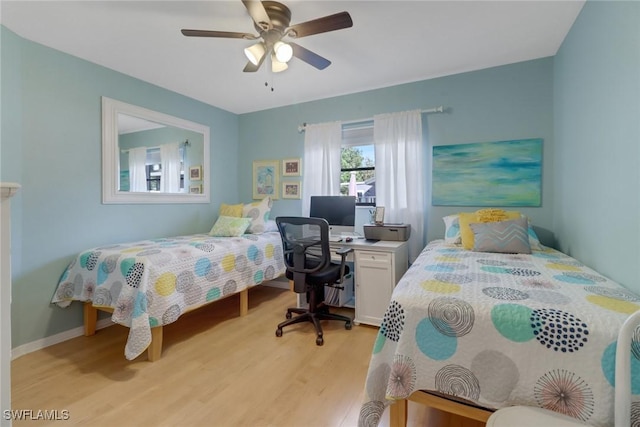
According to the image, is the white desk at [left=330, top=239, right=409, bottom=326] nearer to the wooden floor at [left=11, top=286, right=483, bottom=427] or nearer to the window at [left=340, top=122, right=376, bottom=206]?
the wooden floor at [left=11, top=286, right=483, bottom=427]

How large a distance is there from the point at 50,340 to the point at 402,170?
3.43 m

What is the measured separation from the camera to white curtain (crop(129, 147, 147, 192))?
9.25 ft

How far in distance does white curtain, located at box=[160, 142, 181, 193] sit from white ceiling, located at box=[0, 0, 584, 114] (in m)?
0.67

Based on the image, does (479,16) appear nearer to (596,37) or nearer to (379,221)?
(596,37)

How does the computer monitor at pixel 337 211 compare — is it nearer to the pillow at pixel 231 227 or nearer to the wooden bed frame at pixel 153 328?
the pillow at pixel 231 227

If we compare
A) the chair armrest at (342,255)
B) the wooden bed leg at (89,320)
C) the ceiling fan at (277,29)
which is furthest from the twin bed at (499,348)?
the wooden bed leg at (89,320)

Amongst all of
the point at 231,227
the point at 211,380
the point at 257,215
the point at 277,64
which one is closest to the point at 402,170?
the point at 277,64

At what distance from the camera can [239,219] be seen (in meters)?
3.21

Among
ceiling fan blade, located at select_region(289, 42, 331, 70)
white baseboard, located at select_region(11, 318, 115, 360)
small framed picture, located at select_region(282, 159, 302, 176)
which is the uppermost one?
ceiling fan blade, located at select_region(289, 42, 331, 70)

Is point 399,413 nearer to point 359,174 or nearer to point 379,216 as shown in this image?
point 379,216

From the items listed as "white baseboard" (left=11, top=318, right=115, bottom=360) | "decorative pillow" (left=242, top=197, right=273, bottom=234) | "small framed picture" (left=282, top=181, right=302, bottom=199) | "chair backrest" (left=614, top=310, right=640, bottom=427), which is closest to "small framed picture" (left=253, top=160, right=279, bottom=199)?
"small framed picture" (left=282, top=181, right=302, bottom=199)

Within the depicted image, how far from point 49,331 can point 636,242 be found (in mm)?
3843

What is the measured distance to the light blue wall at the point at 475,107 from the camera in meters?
2.54

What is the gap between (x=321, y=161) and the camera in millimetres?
3439
